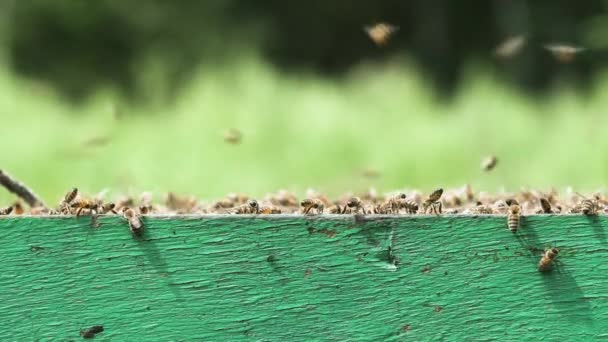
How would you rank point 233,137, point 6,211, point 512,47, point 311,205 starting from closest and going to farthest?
point 311,205 → point 6,211 → point 233,137 → point 512,47

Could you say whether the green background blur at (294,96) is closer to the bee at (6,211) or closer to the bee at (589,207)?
the bee at (6,211)

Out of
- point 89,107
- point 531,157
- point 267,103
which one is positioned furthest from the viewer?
point 89,107

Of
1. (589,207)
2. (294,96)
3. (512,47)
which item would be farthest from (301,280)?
(294,96)

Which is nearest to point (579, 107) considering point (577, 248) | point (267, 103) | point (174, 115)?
point (267, 103)

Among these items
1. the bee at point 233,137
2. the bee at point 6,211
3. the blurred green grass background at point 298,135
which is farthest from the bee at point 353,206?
the blurred green grass background at point 298,135

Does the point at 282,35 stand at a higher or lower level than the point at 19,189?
higher

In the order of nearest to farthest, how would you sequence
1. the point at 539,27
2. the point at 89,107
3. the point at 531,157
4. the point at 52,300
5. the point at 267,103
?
the point at 52,300 → the point at 531,157 → the point at 267,103 → the point at 89,107 → the point at 539,27

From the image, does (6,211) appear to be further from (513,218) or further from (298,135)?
(298,135)

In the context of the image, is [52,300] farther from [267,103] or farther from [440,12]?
[440,12]
